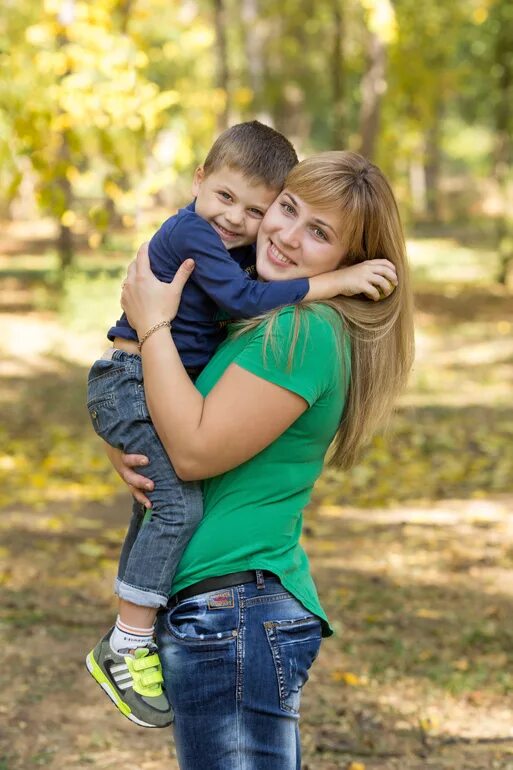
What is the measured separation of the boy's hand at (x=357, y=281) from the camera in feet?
7.18

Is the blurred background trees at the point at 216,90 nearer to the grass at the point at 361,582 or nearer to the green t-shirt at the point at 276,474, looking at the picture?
the grass at the point at 361,582

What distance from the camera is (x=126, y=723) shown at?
418cm

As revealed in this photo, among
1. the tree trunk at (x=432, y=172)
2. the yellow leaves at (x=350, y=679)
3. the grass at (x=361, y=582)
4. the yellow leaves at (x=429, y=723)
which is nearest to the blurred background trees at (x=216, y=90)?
the tree trunk at (x=432, y=172)

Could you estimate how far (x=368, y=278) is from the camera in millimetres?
2189

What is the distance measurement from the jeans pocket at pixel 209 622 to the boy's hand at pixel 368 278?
66 cm

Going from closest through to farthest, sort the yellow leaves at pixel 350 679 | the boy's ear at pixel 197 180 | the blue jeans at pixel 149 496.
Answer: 1. the blue jeans at pixel 149 496
2. the boy's ear at pixel 197 180
3. the yellow leaves at pixel 350 679

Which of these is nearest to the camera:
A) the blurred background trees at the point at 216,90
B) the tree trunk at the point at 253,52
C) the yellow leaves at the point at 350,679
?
the yellow leaves at the point at 350,679

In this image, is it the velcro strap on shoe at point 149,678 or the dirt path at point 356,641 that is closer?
the velcro strap on shoe at point 149,678

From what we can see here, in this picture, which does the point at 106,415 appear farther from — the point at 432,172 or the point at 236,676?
the point at 432,172

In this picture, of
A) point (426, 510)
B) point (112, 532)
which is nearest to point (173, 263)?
point (112, 532)

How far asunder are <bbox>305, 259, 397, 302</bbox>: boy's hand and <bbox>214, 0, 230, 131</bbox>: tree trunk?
1151 centimetres

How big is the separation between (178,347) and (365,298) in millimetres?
413

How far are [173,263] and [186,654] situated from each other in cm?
82

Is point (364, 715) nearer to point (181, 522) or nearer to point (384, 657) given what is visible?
point (384, 657)
